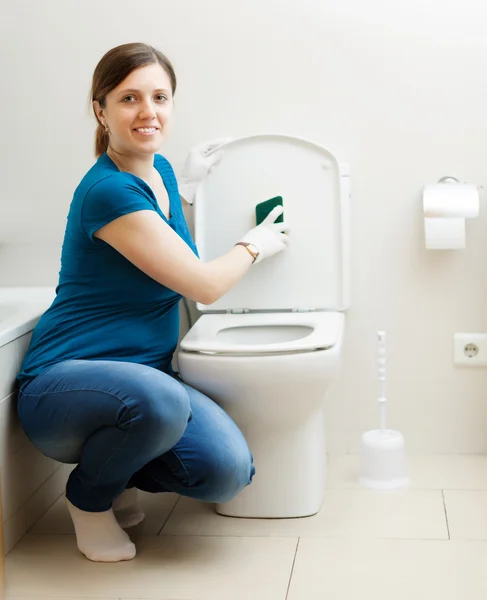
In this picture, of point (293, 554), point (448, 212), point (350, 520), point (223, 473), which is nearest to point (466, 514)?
point (350, 520)

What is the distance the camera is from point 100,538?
175 cm

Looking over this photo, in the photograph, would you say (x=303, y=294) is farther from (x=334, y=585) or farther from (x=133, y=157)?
(x=334, y=585)

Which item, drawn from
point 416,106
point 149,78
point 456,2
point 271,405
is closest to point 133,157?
point 149,78

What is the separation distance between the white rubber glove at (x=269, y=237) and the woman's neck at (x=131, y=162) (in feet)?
0.89

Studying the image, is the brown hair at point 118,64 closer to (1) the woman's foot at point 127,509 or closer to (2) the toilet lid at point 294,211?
(2) the toilet lid at point 294,211

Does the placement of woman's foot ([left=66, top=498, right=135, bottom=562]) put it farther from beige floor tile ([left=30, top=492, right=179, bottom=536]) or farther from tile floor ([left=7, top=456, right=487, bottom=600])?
beige floor tile ([left=30, top=492, right=179, bottom=536])

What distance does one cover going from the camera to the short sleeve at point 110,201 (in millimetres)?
1644

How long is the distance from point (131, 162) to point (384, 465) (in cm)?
93

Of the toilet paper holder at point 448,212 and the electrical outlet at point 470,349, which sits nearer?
the toilet paper holder at point 448,212

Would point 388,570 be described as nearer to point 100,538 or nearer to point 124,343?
point 100,538

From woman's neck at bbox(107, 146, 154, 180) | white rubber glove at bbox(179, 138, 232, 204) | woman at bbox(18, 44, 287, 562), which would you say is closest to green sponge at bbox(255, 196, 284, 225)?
white rubber glove at bbox(179, 138, 232, 204)

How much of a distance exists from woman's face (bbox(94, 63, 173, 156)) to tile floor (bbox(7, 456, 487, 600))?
82 centimetres

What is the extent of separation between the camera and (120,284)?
1.75 meters

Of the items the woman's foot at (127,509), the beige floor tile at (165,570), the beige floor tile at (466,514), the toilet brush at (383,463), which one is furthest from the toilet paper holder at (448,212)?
the woman's foot at (127,509)
